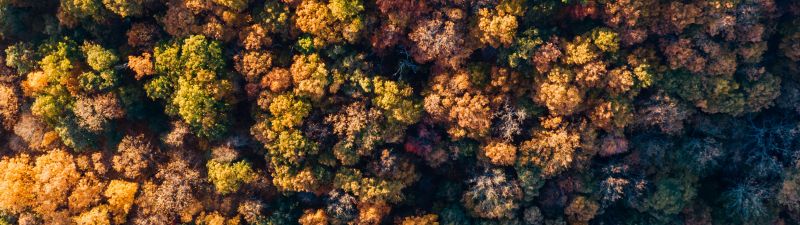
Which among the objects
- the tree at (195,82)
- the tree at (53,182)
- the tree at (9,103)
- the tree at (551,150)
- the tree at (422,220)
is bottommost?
the tree at (422,220)

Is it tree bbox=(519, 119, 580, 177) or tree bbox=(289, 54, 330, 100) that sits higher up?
tree bbox=(289, 54, 330, 100)

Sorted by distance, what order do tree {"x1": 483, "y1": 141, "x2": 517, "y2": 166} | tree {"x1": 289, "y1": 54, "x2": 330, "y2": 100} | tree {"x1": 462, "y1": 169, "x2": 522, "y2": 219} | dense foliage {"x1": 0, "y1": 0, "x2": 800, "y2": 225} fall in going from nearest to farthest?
dense foliage {"x1": 0, "y1": 0, "x2": 800, "y2": 225}
tree {"x1": 289, "y1": 54, "x2": 330, "y2": 100}
tree {"x1": 483, "y1": 141, "x2": 517, "y2": 166}
tree {"x1": 462, "y1": 169, "x2": 522, "y2": 219}

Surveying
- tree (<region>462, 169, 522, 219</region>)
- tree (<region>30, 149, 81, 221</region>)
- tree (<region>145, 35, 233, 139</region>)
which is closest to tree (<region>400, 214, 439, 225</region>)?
tree (<region>462, 169, 522, 219</region>)

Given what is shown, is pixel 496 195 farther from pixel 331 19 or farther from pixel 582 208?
pixel 331 19

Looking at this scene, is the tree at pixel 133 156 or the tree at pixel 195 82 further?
the tree at pixel 133 156

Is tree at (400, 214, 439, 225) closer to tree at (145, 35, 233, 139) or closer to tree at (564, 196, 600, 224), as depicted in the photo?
tree at (564, 196, 600, 224)

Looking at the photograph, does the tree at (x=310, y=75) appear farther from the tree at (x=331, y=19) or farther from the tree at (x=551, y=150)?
the tree at (x=551, y=150)

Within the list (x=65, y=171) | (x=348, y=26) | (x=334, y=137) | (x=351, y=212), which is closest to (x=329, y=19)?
(x=348, y=26)

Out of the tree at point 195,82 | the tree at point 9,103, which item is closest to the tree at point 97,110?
the tree at point 195,82

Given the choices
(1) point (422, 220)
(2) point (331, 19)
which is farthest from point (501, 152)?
(2) point (331, 19)

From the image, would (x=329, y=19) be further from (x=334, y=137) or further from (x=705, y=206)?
(x=705, y=206)
